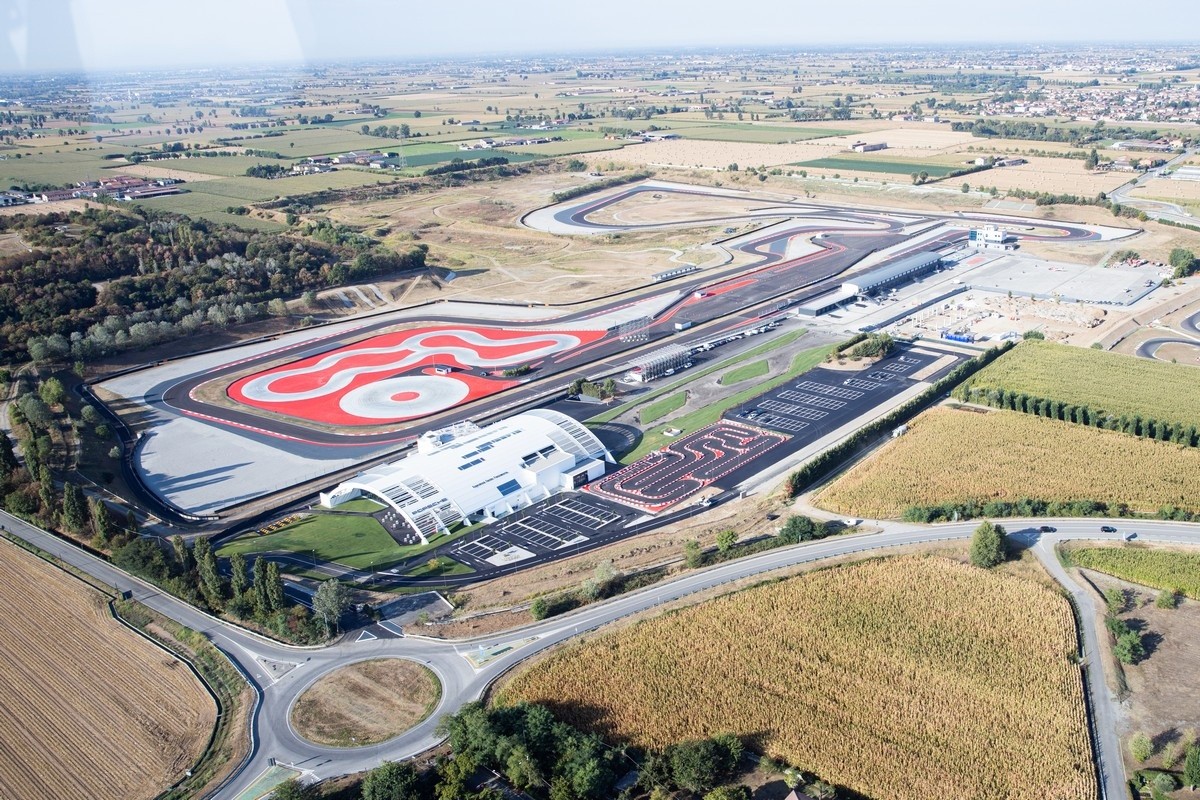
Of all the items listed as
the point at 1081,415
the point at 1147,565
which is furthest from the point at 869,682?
the point at 1081,415

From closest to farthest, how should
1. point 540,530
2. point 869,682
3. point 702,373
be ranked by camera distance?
1. point 869,682
2. point 540,530
3. point 702,373

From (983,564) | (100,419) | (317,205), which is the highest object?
(317,205)

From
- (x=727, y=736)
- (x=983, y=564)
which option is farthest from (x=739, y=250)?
(x=727, y=736)

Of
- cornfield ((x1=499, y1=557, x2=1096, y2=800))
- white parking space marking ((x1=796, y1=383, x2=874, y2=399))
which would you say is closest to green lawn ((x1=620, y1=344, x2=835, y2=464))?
white parking space marking ((x1=796, y1=383, x2=874, y2=399))

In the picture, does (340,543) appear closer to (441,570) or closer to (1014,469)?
(441,570)

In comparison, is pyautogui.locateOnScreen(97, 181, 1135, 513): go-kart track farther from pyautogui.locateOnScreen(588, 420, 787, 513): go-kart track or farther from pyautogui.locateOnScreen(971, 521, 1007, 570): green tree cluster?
pyautogui.locateOnScreen(971, 521, 1007, 570): green tree cluster

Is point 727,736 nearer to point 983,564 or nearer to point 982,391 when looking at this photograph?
point 983,564
